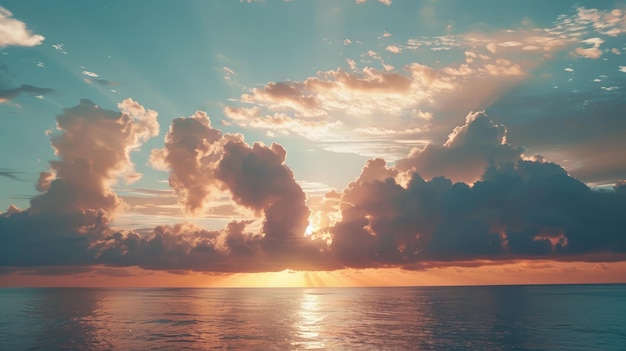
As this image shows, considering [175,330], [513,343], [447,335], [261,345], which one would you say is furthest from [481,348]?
[175,330]

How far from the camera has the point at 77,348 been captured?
313ft

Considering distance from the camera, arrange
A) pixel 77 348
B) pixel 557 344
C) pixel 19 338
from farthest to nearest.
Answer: pixel 19 338
pixel 557 344
pixel 77 348

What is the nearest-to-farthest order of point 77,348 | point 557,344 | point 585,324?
point 77,348, point 557,344, point 585,324

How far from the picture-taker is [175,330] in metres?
131

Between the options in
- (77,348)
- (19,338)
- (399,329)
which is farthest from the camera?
(399,329)

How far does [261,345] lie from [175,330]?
140 ft

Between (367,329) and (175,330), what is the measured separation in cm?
5581

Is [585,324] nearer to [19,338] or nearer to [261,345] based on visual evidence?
[261,345]

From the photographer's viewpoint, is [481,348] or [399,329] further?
[399,329]

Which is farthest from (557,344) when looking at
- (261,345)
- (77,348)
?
(77,348)

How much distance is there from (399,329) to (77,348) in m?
83.0

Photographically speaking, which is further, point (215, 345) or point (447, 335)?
point (447, 335)

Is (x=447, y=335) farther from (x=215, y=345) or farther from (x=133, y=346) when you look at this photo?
(x=133, y=346)

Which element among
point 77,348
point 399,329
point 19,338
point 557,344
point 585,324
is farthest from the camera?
point 585,324
